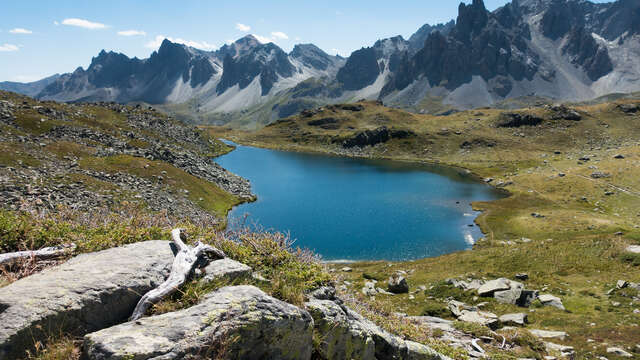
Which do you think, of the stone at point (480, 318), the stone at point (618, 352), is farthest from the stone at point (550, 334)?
the stone at point (618, 352)

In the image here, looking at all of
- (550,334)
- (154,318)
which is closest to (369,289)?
(550,334)

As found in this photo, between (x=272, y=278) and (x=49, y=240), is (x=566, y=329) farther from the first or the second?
(x=49, y=240)

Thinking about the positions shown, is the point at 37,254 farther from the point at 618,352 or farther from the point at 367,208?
the point at 367,208

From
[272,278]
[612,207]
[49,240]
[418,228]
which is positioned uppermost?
[49,240]

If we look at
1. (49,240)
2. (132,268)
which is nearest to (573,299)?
(132,268)

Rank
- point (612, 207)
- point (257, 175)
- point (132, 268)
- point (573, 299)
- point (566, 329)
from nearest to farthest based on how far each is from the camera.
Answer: point (132, 268)
point (566, 329)
point (573, 299)
point (612, 207)
point (257, 175)

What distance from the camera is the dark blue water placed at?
68125 millimetres

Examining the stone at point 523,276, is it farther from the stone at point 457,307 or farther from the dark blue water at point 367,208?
the dark blue water at point 367,208

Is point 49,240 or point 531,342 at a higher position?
point 49,240

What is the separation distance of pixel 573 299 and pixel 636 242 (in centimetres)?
2166

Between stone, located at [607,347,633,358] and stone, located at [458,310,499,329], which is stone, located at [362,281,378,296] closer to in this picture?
stone, located at [458,310,499,329]

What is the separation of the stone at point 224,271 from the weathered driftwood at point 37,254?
4342 mm

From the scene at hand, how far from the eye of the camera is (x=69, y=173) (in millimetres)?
60125

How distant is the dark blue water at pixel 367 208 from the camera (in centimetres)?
6812
